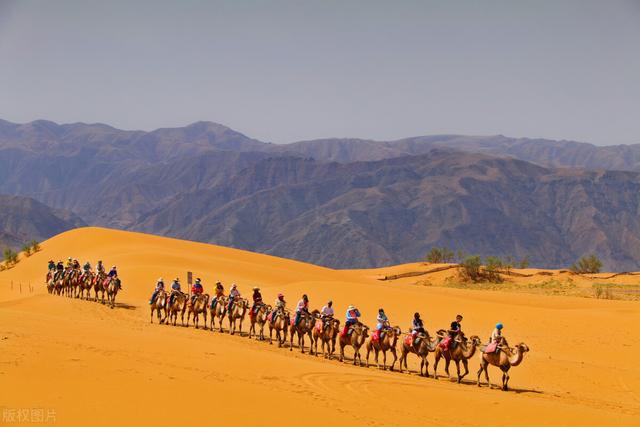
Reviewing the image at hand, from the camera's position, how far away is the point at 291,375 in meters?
18.9

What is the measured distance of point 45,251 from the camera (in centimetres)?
7212

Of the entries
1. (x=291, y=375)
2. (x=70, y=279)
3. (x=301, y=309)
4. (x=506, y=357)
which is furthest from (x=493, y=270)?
(x=291, y=375)

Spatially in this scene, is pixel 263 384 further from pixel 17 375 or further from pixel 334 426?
pixel 17 375

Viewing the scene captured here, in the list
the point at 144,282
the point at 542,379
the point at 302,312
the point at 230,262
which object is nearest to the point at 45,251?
the point at 230,262

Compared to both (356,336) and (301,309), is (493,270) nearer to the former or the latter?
(301,309)

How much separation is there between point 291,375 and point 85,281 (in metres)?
24.7

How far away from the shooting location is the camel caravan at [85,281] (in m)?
37.2

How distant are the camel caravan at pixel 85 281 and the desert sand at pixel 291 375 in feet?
4.24

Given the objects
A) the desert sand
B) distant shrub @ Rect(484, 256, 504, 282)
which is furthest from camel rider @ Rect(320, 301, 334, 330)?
distant shrub @ Rect(484, 256, 504, 282)

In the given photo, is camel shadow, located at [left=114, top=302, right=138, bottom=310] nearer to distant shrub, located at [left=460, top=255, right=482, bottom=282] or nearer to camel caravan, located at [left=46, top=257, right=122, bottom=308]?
camel caravan, located at [left=46, top=257, right=122, bottom=308]

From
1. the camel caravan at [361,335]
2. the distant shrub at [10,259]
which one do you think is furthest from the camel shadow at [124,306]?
the distant shrub at [10,259]

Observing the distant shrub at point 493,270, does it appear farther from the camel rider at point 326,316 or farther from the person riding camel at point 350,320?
the person riding camel at point 350,320

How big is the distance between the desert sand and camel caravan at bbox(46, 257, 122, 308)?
1291 mm

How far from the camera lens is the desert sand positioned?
14.0 meters
